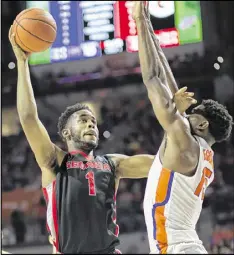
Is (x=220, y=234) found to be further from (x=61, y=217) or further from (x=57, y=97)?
(x=61, y=217)

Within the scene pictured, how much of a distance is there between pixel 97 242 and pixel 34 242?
771cm

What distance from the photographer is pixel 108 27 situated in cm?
1133

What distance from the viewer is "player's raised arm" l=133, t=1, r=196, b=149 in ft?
10.8

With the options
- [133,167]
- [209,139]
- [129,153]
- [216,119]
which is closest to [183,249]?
[209,139]

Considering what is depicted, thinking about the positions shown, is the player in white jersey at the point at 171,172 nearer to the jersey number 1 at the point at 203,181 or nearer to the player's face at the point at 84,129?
the jersey number 1 at the point at 203,181

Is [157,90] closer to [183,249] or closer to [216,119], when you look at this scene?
[216,119]

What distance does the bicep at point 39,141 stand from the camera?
13.1 ft

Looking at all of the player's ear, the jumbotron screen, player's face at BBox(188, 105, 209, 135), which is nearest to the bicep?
the player's ear

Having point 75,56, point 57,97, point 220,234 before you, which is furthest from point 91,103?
point 220,234

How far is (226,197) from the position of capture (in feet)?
36.0

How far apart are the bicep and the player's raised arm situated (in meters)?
0.94

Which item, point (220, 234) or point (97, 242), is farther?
point (220, 234)

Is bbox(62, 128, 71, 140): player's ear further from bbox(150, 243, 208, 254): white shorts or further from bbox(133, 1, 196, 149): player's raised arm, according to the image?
bbox(150, 243, 208, 254): white shorts

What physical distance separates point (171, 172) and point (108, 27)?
8.29 meters
